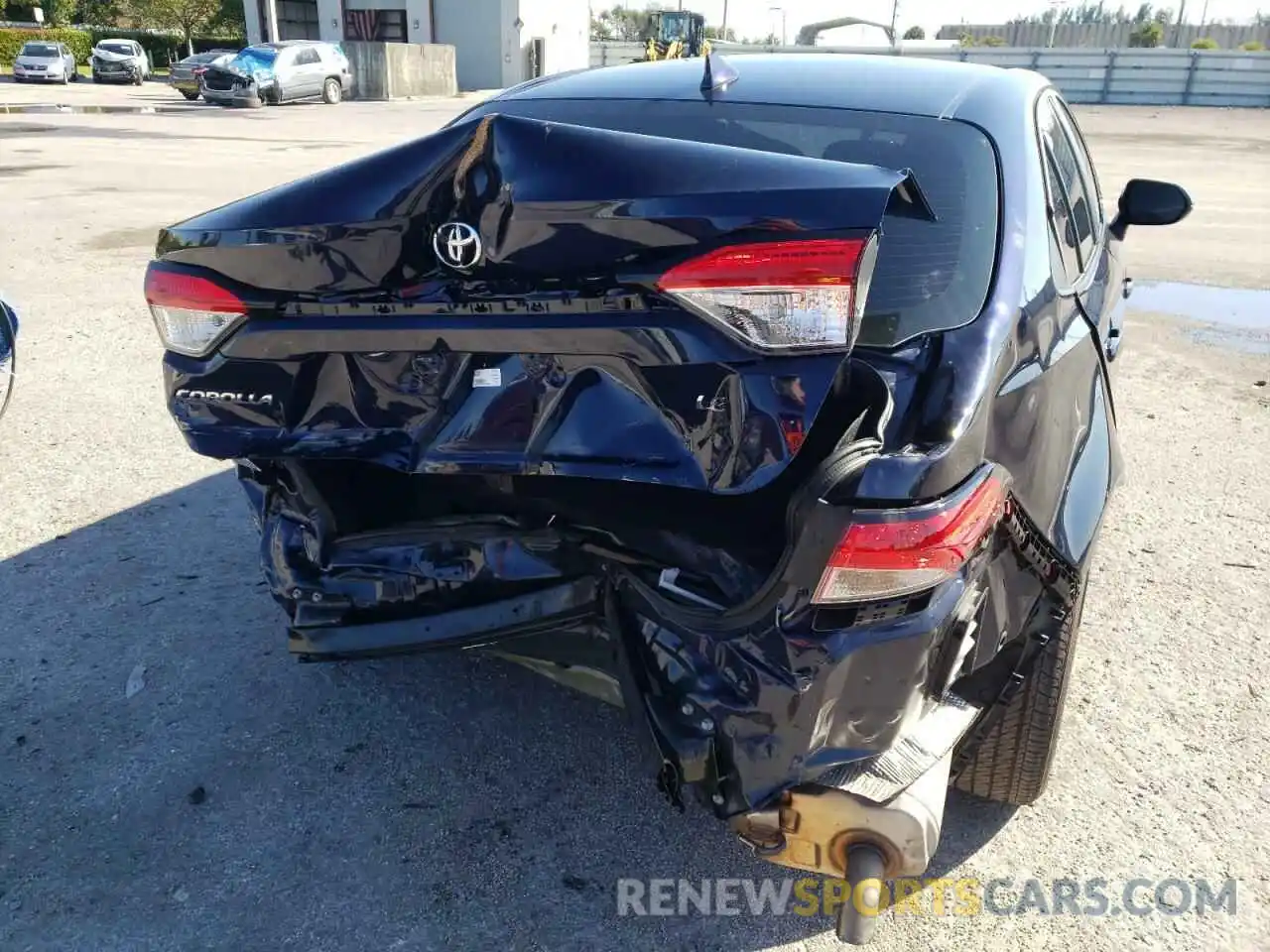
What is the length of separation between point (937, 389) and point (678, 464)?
506mm

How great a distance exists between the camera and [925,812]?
5.91 feet

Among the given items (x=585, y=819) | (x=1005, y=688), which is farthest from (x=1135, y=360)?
(x=585, y=819)

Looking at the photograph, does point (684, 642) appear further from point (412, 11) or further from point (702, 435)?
point (412, 11)

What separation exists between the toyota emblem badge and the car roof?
1.24m

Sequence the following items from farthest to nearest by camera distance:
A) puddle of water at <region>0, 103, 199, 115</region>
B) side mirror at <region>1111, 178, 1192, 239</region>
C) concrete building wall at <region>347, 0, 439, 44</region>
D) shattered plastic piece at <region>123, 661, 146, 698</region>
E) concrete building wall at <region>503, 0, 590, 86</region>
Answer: concrete building wall at <region>347, 0, 439, 44</region> < concrete building wall at <region>503, 0, 590, 86</region> < puddle of water at <region>0, 103, 199, 115</region> < side mirror at <region>1111, 178, 1192, 239</region> < shattered plastic piece at <region>123, 661, 146, 698</region>

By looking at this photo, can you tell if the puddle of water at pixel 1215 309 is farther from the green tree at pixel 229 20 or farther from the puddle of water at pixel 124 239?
the green tree at pixel 229 20

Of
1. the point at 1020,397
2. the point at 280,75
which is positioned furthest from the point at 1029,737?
the point at 280,75

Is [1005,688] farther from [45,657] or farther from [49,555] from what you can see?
[49,555]

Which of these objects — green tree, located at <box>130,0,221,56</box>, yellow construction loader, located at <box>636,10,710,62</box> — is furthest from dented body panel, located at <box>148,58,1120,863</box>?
green tree, located at <box>130,0,221,56</box>

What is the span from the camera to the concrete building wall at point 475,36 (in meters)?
41.4

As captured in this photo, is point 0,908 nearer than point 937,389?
No

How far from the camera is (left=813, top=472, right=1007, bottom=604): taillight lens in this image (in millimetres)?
1650

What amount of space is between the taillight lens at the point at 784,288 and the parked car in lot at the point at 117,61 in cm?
4025

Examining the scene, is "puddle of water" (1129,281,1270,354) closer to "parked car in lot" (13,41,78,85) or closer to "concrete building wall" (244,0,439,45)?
"parked car in lot" (13,41,78,85)
